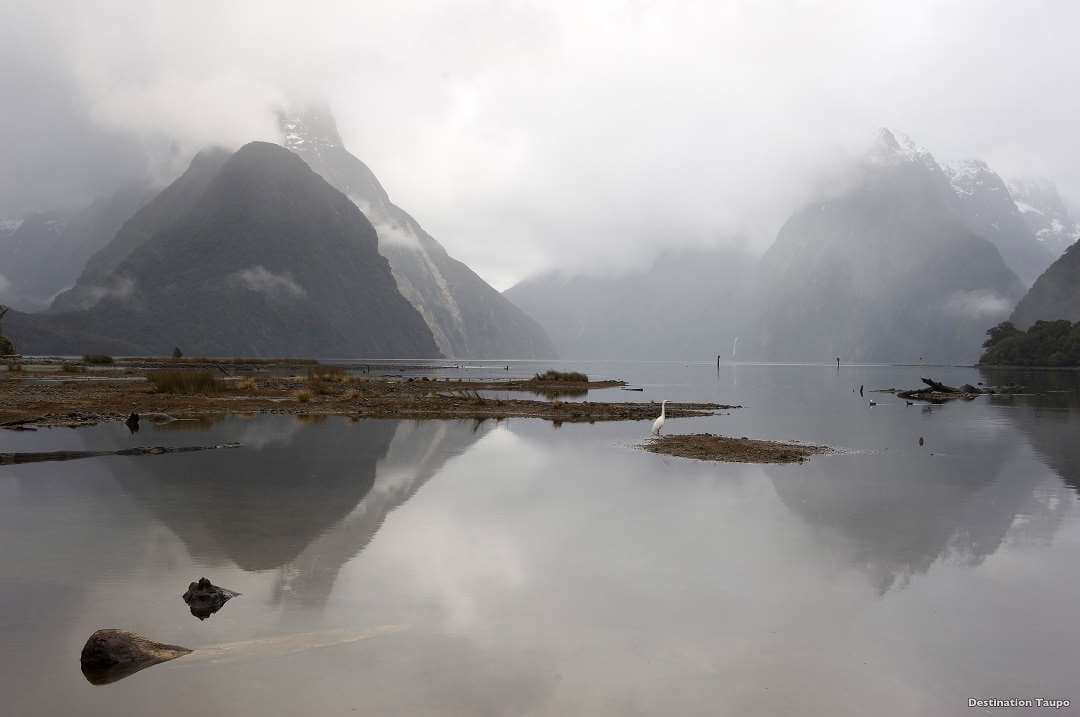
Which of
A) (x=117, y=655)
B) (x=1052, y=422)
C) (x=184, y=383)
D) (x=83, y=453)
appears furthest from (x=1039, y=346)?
(x=117, y=655)

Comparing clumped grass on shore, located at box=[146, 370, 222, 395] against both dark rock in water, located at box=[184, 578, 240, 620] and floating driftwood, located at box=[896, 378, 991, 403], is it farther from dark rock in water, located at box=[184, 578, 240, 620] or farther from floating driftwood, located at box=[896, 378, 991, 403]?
floating driftwood, located at box=[896, 378, 991, 403]

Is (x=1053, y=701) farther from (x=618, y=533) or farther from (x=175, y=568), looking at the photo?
(x=175, y=568)

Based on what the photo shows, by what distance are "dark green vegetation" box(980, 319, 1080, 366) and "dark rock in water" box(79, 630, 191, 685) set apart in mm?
163244

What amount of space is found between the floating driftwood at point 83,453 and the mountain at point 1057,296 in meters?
195

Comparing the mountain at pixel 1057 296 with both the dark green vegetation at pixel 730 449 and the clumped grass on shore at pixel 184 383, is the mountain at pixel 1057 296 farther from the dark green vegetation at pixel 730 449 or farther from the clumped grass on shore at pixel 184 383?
the clumped grass on shore at pixel 184 383

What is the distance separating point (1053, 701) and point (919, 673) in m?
1.27

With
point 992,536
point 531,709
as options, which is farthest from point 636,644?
point 992,536

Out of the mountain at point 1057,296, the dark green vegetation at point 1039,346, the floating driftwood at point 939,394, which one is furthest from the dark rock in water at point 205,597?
the mountain at point 1057,296

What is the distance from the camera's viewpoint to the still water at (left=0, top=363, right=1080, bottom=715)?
804 centimetres

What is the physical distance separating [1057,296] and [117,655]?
21968cm

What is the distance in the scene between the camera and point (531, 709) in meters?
7.62

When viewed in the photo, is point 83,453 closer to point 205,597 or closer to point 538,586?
point 205,597

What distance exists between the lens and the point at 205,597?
10227 mm

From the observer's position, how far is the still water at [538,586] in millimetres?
8039
